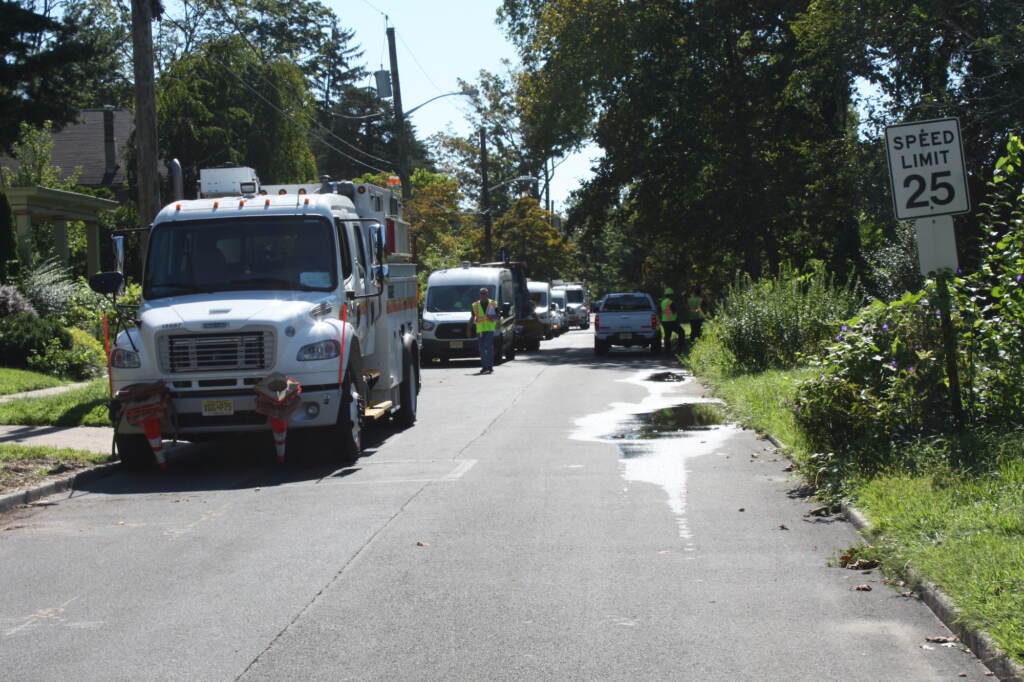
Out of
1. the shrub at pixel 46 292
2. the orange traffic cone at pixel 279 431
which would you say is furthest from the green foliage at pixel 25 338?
the orange traffic cone at pixel 279 431

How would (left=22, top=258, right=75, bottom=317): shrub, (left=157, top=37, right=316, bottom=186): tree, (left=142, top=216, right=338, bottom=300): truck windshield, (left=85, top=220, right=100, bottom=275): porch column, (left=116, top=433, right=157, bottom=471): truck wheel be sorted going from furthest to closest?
1. (left=157, top=37, right=316, bottom=186): tree
2. (left=85, top=220, right=100, bottom=275): porch column
3. (left=22, top=258, right=75, bottom=317): shrub
4. (left=142, top=216, right=338, bottom=300): truck windshield
5. (left=116, top=433, right=157, bottom=471): truck wheel

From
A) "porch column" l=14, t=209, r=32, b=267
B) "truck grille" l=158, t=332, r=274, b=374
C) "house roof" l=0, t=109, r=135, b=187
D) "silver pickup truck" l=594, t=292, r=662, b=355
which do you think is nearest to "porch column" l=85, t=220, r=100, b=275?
"porch column" l=14, t=209, r=32, b=267

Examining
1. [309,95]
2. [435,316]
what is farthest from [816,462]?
[309,95]

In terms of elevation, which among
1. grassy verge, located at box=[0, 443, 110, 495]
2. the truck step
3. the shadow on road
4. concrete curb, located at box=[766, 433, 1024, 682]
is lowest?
concrete curb, located at box=[766, 433, 1024, 682]

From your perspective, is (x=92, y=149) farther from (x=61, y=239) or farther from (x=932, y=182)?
(x=932, y=182)

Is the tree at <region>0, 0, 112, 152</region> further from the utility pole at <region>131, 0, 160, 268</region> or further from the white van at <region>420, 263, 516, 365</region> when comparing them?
the utility pole at <region>131, 0, 160, 268</region>

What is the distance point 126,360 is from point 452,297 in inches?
780

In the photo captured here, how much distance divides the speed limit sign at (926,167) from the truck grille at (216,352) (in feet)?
20.4

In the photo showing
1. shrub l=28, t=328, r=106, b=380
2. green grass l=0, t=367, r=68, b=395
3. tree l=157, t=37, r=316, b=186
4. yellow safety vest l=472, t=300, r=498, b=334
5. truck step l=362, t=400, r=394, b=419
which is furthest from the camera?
tree l=157, t=37, r=316, b=186

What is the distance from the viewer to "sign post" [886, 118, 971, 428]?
1060 cm

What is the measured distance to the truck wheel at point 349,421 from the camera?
478 inches

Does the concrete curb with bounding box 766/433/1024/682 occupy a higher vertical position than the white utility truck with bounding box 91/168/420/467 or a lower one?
lower

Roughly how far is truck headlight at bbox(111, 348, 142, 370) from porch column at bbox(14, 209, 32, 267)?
49.6 feet

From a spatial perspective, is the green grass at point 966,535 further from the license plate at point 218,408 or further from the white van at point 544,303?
the white van at point 544,303
